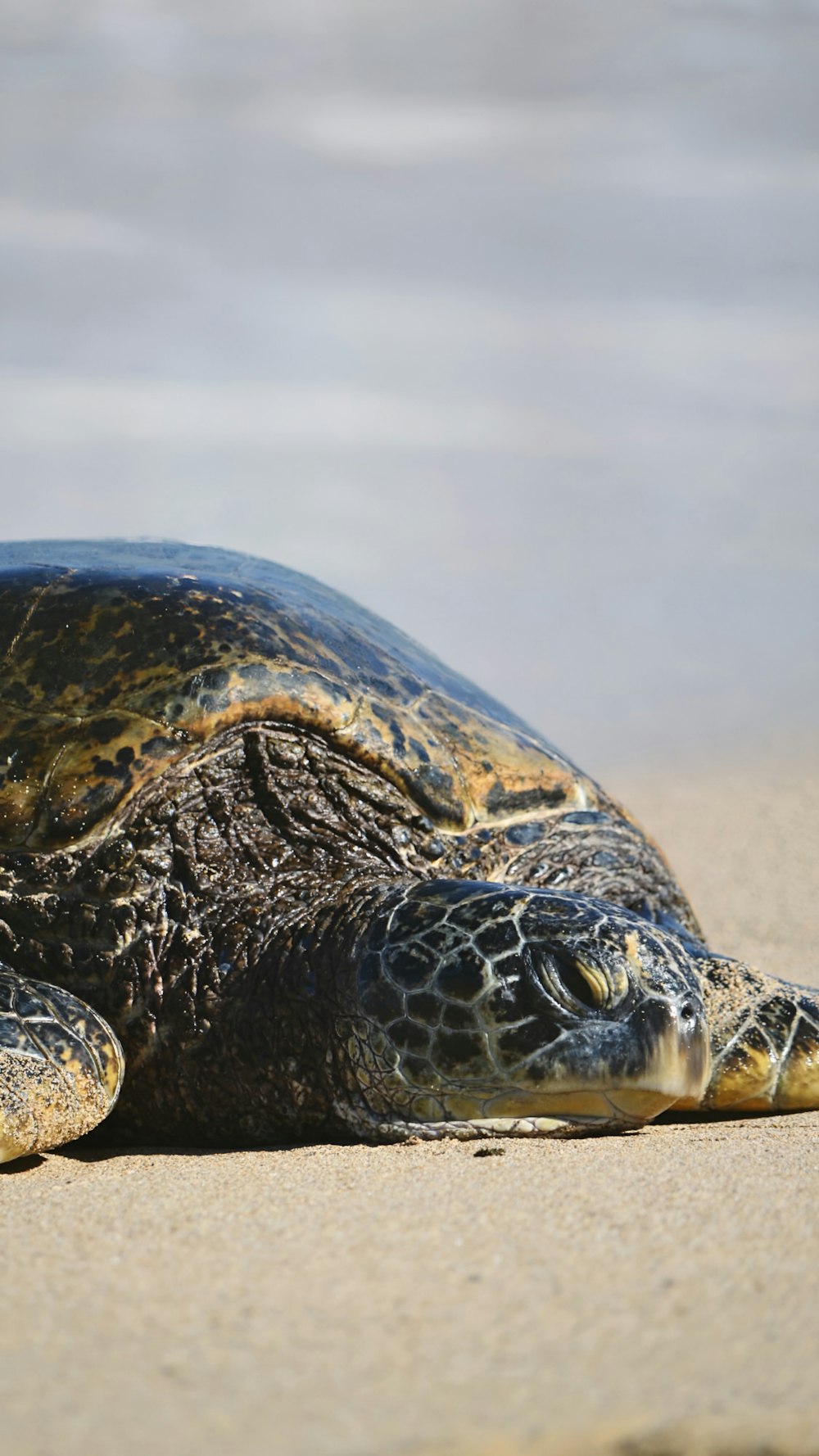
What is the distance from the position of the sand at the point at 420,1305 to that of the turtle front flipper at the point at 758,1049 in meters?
0.63

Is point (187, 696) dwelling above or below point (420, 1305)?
above

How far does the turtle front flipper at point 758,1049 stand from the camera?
3936 mm

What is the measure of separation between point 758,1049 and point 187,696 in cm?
200

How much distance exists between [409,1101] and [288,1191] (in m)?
0.74

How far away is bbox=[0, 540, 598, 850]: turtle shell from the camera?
3.92 metres

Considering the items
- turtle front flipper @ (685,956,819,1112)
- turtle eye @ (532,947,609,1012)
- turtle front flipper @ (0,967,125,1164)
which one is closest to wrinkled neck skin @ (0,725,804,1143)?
turtle eye @ (532,947,609,1012)

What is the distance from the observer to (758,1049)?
3959mm

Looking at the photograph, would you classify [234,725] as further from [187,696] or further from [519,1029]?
[519,1029]

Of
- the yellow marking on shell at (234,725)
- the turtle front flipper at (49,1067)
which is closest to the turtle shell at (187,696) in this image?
the yellow marking on shell at (234,725)

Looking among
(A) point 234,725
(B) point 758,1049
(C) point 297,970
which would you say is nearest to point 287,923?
(C) point 297,970

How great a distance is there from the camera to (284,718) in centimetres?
423

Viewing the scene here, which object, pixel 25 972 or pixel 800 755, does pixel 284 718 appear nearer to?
pixel 25 972

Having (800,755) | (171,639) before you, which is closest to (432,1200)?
(171,639)

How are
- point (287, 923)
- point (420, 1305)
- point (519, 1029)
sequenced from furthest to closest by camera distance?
point (287, 923) < point (519, 1029) < point (420, 1305)
